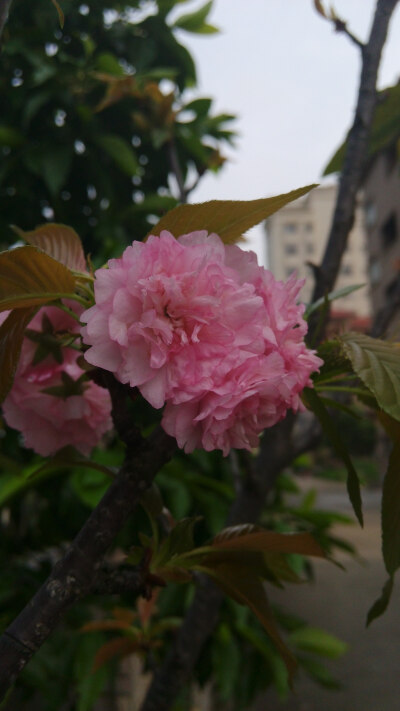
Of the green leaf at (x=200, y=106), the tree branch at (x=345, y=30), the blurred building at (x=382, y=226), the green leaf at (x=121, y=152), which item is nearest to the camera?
the tree branch at (x=345, y=30)

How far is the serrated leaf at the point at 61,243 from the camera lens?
0.44m

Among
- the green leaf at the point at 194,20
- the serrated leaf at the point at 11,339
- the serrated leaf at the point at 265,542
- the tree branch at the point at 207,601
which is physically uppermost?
the green leaf at the point at 194,20

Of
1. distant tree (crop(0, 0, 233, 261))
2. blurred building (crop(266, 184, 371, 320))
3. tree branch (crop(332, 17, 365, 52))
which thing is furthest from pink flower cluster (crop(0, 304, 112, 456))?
blurred building (crop(266, 184, 371, 320))

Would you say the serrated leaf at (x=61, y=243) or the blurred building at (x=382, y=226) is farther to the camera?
the blurred building at (x=382, y=226)

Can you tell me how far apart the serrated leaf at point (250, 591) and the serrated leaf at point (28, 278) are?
22 centimetres

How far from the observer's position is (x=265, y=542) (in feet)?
1.37

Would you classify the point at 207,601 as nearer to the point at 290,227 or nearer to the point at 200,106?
the point at 200,106

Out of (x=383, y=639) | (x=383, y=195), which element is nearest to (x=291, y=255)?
(x=383, y=195)

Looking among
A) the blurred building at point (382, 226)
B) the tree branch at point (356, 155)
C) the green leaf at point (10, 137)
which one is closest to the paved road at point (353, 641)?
the tree branch at point (356, 155)

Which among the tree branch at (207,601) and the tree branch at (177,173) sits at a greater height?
the tree branch at (177,173)

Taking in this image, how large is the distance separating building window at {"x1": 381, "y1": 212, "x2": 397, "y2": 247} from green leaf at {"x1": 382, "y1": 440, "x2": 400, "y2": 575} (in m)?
9.36

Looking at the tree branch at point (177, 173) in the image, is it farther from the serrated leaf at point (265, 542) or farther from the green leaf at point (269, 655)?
the green leaf at point (269, 655)

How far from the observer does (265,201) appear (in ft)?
1.17

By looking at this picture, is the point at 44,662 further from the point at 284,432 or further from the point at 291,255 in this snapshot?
the point at 291,255
